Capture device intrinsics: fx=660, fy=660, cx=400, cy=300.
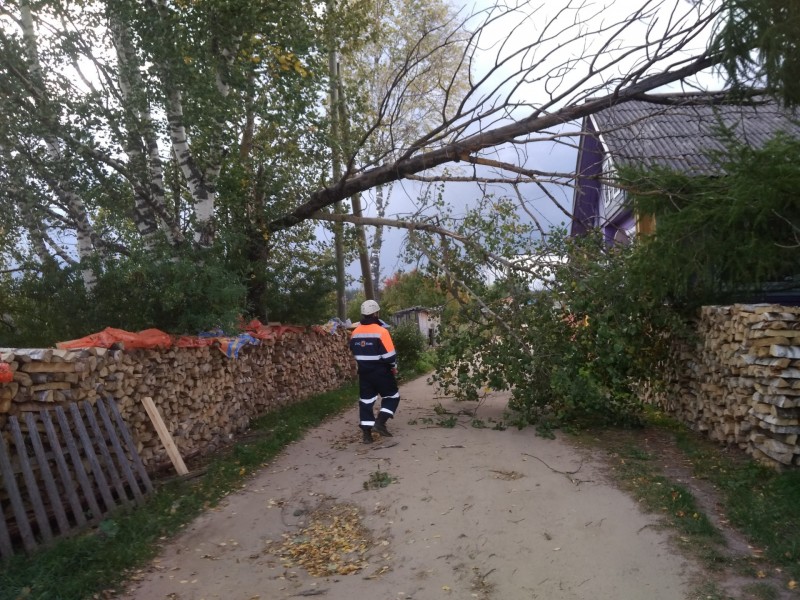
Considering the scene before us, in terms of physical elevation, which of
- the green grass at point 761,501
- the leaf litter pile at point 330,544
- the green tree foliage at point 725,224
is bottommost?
the green grass at point 761,501

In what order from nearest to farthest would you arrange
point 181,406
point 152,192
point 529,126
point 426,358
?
point 181,406 → point 529,126 → point 152,192 → point 426,358

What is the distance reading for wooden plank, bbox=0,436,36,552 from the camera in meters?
4.73

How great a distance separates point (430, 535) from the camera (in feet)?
16.6

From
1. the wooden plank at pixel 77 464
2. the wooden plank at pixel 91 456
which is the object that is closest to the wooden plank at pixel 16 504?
the wooden plank at pixel 77 464

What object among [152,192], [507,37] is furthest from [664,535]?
[152,192]

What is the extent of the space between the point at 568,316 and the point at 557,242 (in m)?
1.23

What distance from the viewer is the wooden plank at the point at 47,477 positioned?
506cm

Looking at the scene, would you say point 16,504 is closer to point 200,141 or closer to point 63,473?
point 63,473

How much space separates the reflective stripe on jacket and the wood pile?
3.62 metres

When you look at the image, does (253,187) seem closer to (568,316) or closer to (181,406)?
(181,406)

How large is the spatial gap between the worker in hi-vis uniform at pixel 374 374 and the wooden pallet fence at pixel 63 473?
9.03 feet

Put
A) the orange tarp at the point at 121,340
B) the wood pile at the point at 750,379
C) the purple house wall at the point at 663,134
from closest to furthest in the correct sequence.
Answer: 1. the wood pile at the point at 750,379
2. the orange tarp at the point at 121,340
3. the purple house wall at the point at 663,134

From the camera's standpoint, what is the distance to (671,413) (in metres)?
8.89

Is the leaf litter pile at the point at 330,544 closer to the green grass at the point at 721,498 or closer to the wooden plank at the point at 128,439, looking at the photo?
the wooden plank at the point at 128,439
